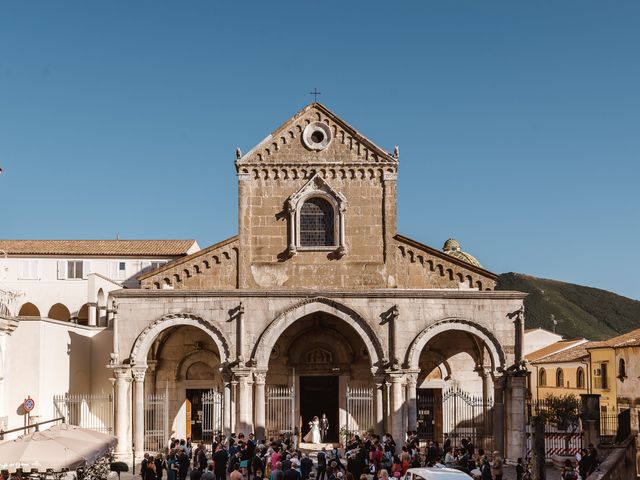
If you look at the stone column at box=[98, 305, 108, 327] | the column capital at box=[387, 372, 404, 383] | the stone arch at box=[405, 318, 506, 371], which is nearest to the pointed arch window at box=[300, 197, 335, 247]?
the stone arch at box=[405, 318, 506, 371]

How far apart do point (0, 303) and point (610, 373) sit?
28734 mm

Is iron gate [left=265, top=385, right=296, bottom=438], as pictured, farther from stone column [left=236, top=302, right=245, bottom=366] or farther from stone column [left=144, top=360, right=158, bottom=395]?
stone column [left=144, top=360, right=158, bottom=395]

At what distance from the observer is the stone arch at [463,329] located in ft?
99.5

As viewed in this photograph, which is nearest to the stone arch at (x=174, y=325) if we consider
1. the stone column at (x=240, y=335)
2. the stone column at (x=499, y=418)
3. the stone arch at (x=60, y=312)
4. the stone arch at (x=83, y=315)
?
the stone column at (x=240, y=335)

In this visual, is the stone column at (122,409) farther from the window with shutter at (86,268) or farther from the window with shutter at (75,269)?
the window with shutter at (75,269)

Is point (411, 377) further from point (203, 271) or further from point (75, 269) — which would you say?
point (75, 269)

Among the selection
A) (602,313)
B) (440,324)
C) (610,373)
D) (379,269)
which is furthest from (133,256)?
(602,313)

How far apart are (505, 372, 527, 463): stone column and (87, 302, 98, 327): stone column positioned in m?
19.0

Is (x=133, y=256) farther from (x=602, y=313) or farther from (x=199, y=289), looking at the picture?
(x=602, y=313)

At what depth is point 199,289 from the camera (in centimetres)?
3089

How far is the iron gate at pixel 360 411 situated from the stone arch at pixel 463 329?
3437mm

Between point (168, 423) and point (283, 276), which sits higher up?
point (283, 276)

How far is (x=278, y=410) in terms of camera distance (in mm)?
33500

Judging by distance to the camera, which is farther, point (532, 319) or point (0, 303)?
point (532, 319)
